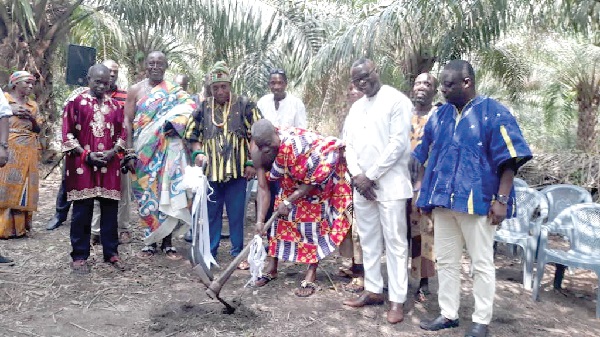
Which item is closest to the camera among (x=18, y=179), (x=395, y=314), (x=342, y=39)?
(x=395, y=314)

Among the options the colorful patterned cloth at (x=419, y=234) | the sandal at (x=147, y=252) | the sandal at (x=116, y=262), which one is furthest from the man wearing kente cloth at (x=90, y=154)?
the colorful patterned cloth at (x=419, y=234)

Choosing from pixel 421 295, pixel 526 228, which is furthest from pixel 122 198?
pixel 526 228

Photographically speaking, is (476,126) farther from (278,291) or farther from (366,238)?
(278,291)

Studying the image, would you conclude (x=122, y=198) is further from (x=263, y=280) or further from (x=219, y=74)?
(x=263, y=280)

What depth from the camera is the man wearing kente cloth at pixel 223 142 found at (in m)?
4.34

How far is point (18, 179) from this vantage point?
17.4ft

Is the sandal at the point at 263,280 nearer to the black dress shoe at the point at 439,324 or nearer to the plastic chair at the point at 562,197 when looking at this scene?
the black dress shoe at the point at 439,324

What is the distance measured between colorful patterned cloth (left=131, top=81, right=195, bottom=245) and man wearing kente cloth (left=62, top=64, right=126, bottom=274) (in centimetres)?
37

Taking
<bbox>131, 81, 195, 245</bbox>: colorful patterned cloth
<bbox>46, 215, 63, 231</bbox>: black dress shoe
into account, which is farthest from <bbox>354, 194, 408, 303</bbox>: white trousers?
<bbox>46, 215, 63, 231</bbox>: black dress shoe

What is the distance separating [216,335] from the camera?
10.7 feet

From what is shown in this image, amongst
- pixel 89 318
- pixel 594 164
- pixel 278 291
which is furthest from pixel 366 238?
pixel 594 164

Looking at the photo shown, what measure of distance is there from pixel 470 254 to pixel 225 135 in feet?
7.12

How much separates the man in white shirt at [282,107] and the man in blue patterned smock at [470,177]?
2701 millimetres

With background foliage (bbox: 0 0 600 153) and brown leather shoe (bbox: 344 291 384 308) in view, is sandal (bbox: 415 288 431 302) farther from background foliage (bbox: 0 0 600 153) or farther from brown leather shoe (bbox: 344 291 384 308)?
background foliage (bbox: 0 0 600 153)
